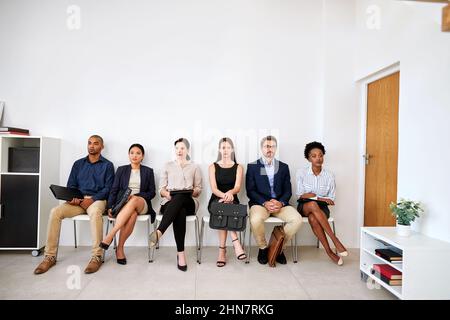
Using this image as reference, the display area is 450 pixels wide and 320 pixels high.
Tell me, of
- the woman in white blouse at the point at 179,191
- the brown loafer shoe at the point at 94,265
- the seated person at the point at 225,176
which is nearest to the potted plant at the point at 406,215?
the seated person at the point at 225,176

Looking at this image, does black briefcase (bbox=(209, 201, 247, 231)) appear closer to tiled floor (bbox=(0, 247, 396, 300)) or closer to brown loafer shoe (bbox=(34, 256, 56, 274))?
tiled floor (bbox=(0, 247, 396, 300))

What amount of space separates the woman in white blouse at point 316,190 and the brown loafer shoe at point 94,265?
85.2 inches

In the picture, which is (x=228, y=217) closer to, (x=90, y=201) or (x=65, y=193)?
(x=90, y=201)

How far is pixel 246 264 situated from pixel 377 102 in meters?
2.34

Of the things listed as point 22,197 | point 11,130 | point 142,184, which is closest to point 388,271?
point 142,184

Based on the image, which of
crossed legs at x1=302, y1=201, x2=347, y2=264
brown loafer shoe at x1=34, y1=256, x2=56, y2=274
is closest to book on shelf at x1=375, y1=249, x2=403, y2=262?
crossed legs at x1=302, y1=201, x2=347, y2=264

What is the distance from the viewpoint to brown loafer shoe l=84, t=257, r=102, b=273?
108 inches

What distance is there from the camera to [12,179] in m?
3.21

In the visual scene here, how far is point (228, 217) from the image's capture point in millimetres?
3023

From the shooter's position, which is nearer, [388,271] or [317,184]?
[388,271]

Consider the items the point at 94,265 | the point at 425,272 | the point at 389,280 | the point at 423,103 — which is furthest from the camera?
the point at 94,265

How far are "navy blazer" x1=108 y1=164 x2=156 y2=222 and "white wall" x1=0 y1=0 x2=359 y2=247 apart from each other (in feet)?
0.91

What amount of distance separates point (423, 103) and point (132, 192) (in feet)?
9.90
